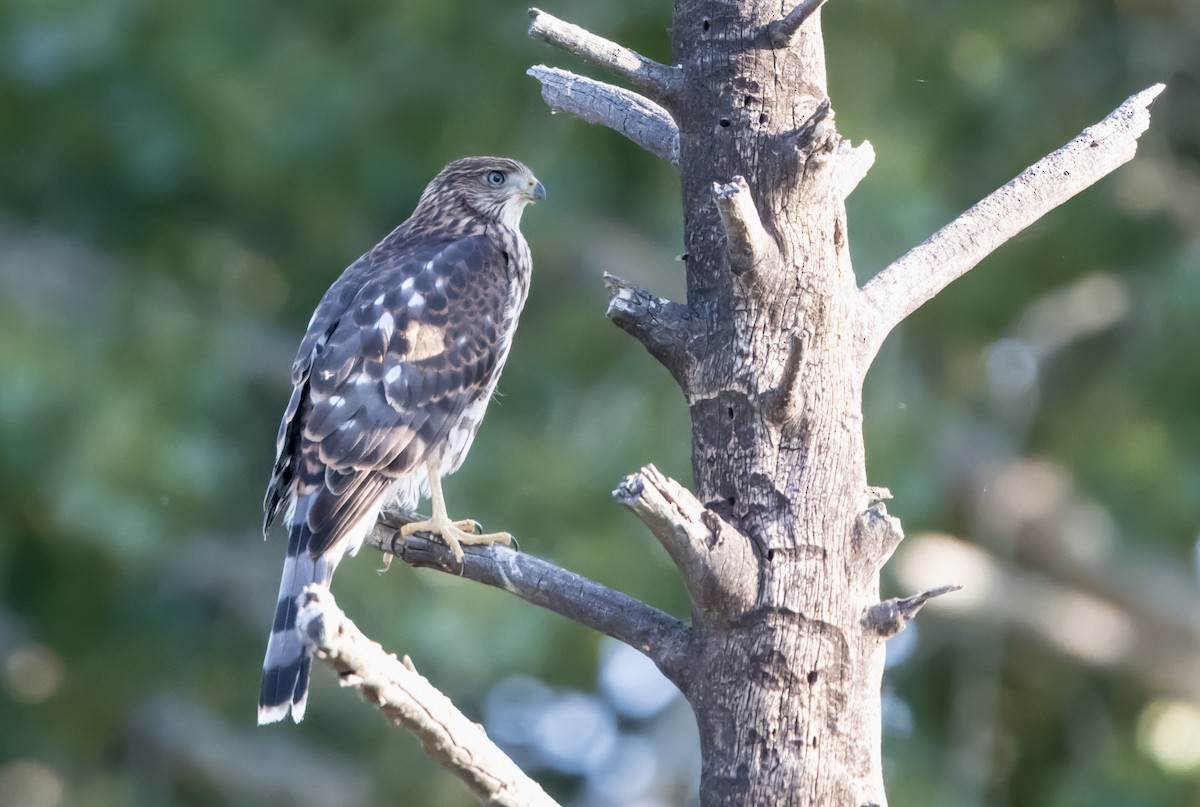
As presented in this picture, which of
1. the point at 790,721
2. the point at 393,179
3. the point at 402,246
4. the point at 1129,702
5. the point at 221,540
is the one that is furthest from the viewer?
the point at 221,540

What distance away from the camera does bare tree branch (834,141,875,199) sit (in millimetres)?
3086

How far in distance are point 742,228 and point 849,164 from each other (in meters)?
0.53

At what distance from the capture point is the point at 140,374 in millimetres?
7789

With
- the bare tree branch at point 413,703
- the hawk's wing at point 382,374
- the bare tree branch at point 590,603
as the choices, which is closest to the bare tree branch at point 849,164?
the bare tree branch at point 590,603

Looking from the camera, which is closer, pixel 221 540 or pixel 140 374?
pixel 140 374

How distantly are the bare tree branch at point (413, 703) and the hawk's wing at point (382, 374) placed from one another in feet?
5.00

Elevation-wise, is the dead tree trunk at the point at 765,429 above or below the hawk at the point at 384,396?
below

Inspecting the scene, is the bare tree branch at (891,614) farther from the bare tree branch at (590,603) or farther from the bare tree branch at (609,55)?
the bare tree branch at (609,55)

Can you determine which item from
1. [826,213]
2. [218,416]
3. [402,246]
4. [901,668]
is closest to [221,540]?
[218,416]

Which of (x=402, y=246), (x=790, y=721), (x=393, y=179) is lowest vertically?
(x=790, y=721)

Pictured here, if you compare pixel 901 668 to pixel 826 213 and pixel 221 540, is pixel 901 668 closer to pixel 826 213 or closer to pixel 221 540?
pixel 221 540

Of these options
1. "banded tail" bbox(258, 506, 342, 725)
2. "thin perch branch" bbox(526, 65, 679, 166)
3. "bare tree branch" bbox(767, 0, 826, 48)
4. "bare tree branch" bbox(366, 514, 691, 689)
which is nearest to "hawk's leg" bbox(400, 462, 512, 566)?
"banded tail" bbox(258, 506, 342, 725)

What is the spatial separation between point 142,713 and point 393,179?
3.73m

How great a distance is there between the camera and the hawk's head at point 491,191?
5402 mm
